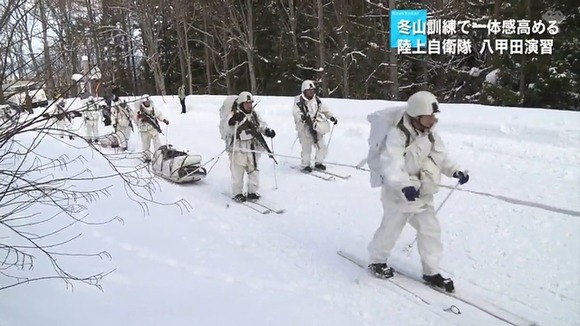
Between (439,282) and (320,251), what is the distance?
1666mm

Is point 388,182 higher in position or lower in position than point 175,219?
higher

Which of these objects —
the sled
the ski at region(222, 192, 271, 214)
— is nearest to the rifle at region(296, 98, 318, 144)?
the ski at region(222, 192, 271, 214)

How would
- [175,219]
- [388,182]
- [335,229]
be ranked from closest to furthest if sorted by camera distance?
[388,182]
[335,229]
[175,219]

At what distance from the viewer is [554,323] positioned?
4.13m

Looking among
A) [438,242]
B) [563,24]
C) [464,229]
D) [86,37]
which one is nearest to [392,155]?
[438,242]

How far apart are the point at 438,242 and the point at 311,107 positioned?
551 centimetres

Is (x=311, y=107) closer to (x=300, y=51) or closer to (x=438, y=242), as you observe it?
(x=438, y=242)

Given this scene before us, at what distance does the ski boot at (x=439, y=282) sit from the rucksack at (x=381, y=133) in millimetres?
1009

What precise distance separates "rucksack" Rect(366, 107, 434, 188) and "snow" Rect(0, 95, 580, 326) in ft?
3.69

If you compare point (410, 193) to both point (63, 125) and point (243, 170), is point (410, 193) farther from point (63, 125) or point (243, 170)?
point (243, 170)

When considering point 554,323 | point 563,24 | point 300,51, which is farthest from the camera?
point 300,51

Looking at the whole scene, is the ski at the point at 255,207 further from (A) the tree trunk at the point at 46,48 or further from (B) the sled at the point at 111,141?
(A) the tree trunk at the point at 46,48

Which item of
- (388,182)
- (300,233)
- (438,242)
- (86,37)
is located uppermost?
(86,37)

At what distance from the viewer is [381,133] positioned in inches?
192
